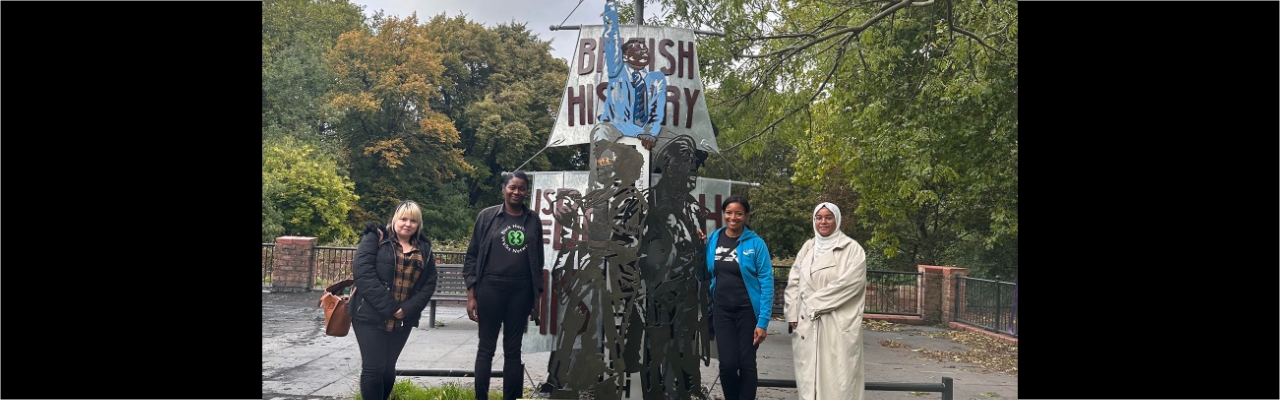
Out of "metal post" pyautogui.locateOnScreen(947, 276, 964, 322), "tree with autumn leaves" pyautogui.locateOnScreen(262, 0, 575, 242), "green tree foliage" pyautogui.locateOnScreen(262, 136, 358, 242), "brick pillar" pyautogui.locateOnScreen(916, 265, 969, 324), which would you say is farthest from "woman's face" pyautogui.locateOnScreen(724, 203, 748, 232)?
"tree with autumn leaves" pyautogui.locateOnScreen(262, 0, 575, 242)

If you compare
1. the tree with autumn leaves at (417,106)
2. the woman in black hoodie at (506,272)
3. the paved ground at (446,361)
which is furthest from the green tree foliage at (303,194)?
the woman in black hoodie at (506,272)

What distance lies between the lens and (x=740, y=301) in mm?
5285

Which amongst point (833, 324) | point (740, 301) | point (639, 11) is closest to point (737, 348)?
point (740, 301)

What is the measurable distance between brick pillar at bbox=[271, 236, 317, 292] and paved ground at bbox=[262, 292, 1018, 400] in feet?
7.68

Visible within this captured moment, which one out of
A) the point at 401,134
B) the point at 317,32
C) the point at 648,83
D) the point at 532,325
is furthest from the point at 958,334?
the point at 317,32

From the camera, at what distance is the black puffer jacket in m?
4.88

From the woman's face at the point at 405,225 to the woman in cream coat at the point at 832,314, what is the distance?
237 cm

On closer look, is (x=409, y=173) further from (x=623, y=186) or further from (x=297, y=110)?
(x=623, y=186)

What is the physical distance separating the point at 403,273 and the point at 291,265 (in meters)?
10.5

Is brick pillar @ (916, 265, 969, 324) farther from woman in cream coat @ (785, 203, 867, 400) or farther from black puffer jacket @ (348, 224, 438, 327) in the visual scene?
Answer: black puffer jacket @ (348, 224, 438, 327)

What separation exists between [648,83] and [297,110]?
18.5 m

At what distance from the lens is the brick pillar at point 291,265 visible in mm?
14383

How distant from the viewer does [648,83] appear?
585 cm

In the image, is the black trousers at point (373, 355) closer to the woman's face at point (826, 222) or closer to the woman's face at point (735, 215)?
the woman's face at point (735, 215)
